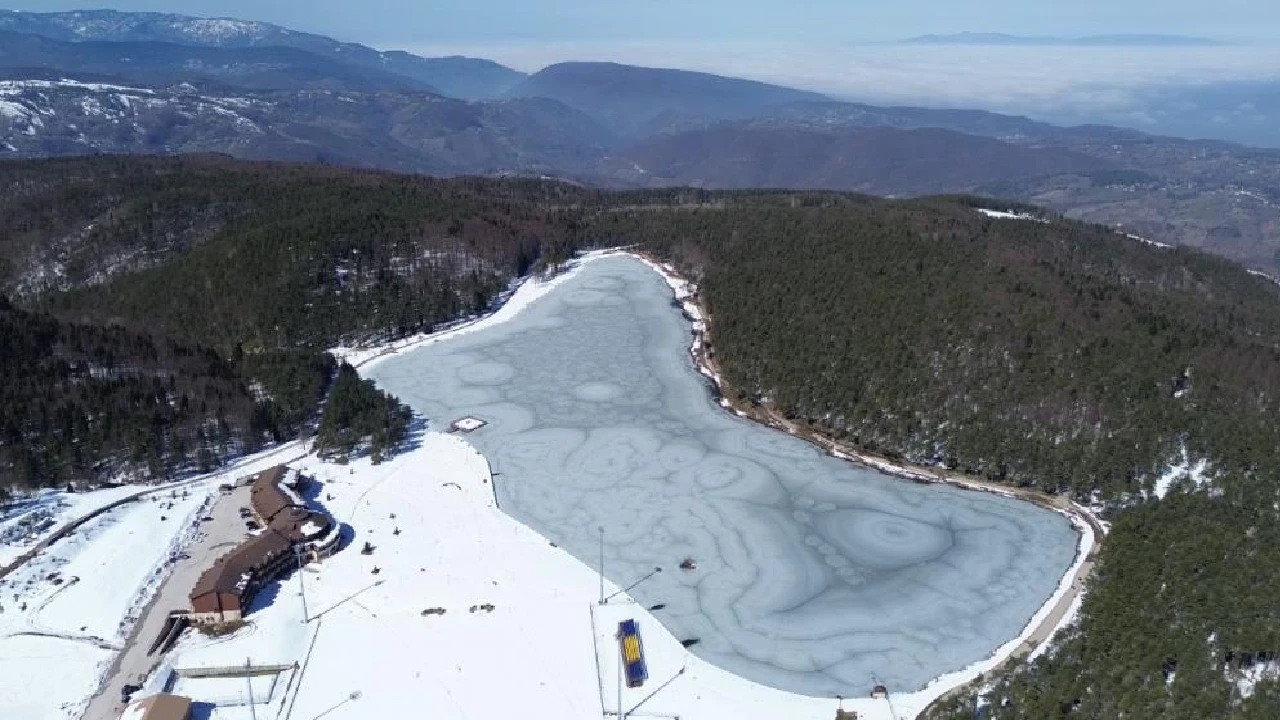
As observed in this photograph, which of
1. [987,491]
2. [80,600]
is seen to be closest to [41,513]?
[80,600]

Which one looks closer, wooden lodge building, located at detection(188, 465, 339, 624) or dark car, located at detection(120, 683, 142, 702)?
dark car, located at detection(120, 683, 142, 702)

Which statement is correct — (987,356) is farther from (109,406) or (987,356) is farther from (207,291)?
(207,291)

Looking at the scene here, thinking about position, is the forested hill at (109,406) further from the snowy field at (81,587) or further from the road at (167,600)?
the road at (167,600)

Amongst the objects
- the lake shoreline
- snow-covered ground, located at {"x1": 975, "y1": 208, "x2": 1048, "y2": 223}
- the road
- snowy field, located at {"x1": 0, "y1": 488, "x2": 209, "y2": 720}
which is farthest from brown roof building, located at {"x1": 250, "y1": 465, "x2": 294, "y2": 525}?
snow-covered ground, located at {"x1": 975, "y1": 208, "x2": 1048, "y2": 223}

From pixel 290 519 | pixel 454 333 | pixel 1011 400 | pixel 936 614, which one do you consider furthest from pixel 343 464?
pixel 1011 400

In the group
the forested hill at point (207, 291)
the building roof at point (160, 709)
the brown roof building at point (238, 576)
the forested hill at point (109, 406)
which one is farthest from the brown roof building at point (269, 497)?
the building roof at point (160, 709)

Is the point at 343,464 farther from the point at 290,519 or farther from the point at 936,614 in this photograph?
the point at 936,614

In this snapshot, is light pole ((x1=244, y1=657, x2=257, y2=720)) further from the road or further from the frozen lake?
the frozen lake
